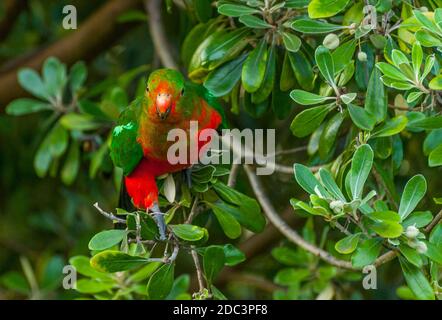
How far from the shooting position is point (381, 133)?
199 centimetres

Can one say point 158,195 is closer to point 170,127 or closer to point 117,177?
point 170,127

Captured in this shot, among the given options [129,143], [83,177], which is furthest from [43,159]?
[129,143]

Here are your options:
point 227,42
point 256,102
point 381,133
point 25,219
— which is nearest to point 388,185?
point 381,133

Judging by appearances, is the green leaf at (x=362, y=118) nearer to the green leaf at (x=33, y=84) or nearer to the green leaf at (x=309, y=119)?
the green leaf at (x=309, y=119)

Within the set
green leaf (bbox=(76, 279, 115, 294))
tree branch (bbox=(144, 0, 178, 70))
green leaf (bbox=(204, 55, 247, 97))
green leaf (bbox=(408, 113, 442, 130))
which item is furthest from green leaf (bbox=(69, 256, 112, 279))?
green leaf (bbox=(408, 113, 442, 130))

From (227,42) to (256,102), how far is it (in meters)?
0.19

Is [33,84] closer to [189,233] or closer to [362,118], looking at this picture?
[189,233]

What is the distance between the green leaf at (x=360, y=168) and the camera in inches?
73.2

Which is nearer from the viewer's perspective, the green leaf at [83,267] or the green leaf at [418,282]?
the green leaf at [418,282]

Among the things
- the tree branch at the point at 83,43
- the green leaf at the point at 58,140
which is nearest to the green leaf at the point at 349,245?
the green leaf at the point at 58,140

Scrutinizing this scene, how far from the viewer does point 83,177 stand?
378cm

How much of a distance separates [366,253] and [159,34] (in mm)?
1607

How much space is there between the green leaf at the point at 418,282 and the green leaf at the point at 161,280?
0.55 meters

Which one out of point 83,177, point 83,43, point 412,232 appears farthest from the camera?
point 83,177
